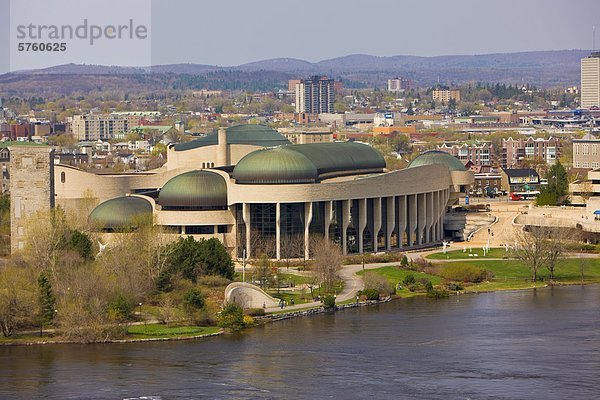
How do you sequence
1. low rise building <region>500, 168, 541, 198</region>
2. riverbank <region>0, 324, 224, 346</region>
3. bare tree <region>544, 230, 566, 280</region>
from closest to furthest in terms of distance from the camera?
riverbank <region>0, 324, 224, 346</region>, bare tree <region>544, 230, 566, 280</region>, low rise building <region>500, 168, 541, 198</region>

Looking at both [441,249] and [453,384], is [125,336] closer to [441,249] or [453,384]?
[453,384]

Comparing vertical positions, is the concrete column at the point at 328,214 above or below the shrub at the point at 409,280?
above

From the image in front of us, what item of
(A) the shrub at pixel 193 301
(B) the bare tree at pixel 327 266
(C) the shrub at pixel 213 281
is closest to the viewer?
(A) the shrub at pixel 193 301

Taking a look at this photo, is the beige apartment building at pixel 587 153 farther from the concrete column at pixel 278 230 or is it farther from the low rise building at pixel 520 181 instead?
the concrete column at pixel 278 230

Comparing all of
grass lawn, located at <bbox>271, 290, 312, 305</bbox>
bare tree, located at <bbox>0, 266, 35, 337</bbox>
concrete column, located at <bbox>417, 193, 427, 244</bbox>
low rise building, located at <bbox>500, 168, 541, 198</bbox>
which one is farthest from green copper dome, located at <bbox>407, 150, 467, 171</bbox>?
bare tree, located at <bbox>0, 266, 35, 337</bbox>

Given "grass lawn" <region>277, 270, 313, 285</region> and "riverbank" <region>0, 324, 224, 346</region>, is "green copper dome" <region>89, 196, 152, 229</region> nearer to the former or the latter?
"grass lawn" <region>277, 270, 313, 285</region>

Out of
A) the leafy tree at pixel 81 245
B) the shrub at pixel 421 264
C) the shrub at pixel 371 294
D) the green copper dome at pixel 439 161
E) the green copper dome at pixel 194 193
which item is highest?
the green copper dome at pixel 439 161

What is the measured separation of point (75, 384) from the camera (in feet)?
179

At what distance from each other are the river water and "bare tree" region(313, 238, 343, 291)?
6.40 meters

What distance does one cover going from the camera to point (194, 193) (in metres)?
86.2

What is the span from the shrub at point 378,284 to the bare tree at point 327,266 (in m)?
1.63

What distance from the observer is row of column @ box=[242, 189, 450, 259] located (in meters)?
86.7

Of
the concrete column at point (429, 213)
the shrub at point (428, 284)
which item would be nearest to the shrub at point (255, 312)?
the shrub at point (428, 284)

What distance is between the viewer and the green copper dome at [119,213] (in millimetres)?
84812
